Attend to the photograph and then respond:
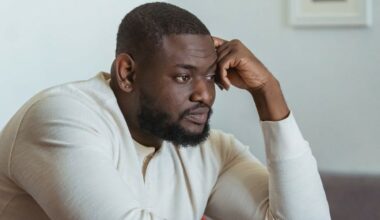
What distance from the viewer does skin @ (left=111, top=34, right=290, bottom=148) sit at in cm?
132

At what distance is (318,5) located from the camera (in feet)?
7.06

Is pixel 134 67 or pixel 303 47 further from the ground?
pixel 134 67

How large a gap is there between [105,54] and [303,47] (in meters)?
0.70

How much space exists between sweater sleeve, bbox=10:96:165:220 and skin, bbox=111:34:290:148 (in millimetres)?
152

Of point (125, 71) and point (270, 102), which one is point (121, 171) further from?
point (270, 102)

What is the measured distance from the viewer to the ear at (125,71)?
53.4 inches

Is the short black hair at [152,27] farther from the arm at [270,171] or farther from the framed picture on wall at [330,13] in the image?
the framed picture on wall at [330,13]

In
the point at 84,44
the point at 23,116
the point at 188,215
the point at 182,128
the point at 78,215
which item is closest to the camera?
the point at 78,215

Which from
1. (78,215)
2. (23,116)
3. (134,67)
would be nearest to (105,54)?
(134,67)

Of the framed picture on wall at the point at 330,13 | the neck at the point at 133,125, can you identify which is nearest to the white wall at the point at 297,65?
the framed picture on wall at the point at 330,13

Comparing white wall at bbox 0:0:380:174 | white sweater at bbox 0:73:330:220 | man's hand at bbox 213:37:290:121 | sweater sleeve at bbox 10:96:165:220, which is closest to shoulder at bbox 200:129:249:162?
white sweater at bbox 0:73:330:220

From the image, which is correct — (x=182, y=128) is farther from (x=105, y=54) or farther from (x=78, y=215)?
(x=105, y=54)

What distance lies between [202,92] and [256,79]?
21 centimetres

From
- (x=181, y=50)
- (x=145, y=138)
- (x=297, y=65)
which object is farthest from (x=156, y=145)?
(x=297, y=65)
